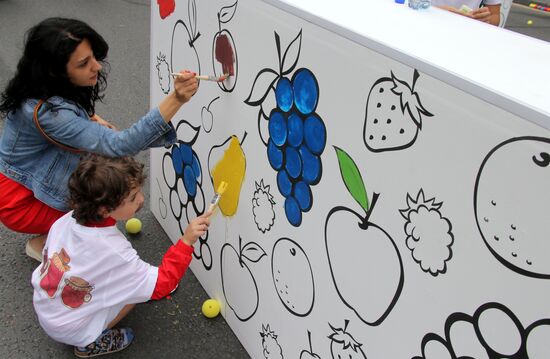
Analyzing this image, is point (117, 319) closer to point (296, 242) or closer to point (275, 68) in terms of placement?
point (296, 242)

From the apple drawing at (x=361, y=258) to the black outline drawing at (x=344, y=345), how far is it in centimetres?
7

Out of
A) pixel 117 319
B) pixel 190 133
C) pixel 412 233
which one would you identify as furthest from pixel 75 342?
pixel 412 233

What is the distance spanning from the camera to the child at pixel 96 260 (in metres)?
1.40

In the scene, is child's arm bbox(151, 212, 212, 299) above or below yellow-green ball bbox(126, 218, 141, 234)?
above

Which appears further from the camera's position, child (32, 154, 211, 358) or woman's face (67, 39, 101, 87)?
woman's face (67, 39, 101, 87)

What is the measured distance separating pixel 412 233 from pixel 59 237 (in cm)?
104

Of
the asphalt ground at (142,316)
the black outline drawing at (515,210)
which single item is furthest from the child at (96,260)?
the black outline drawing at (515,210)

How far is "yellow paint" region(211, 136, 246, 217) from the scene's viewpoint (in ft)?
4.78

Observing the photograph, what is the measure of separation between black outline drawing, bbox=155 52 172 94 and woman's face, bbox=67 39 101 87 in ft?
0.80

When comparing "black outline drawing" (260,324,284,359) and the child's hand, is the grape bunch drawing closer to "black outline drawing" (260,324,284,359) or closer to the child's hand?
the child's hand

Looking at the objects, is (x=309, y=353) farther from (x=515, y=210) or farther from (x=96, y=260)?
(x=515, y=210)

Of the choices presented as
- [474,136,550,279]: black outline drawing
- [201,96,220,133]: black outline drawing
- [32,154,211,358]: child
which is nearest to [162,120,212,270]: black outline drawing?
[201,96,220,133]: black outline drawing

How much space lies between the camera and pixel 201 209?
176 centimetres

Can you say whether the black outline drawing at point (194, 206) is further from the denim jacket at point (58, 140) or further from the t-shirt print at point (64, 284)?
the t-shirt print at point (64, 284)
